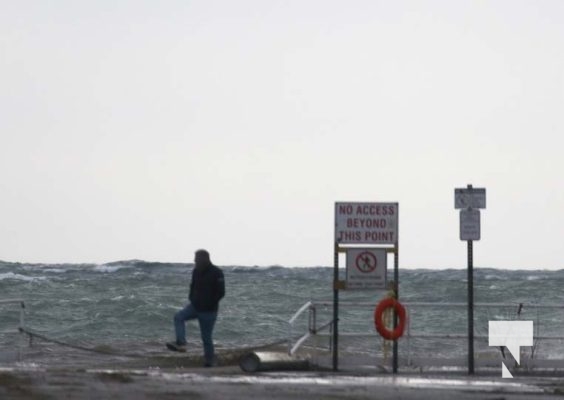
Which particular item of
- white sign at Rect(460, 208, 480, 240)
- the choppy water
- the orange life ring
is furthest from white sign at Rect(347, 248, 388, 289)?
the choppy water

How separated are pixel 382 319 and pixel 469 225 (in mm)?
1980

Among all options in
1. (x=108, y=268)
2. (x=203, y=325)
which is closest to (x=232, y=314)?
(x=203, y=325)

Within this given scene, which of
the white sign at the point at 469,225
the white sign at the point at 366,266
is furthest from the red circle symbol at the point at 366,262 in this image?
the white sign at the point at 469,225

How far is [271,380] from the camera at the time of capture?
18.1 metres

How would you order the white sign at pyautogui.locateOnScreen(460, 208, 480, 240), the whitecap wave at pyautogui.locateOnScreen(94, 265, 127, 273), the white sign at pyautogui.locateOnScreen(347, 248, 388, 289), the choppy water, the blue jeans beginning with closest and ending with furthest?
the white sign at pyautogui.locateOnScreen(460, 208, 480, 240), the white sign at pyautogui.locateOnScreen(347, 248, 388, 289), the blue jeans, the choppy water, the whitecap wave at pyautogui.locateOnScreen(94, 265, 127, 273)

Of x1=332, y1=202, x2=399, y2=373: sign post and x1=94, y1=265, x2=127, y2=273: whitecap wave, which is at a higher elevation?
x1=94, y1=265, x2=127, y2=273: whitecap wave

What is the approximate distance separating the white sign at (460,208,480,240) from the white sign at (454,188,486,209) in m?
0.11

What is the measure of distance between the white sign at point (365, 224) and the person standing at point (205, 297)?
1.90 m

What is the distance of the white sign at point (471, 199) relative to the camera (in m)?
20.6

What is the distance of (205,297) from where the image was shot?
21.0 meters

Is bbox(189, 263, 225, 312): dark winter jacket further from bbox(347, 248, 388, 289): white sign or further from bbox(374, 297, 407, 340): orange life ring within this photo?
bbox(374, 297, 407, 340): orange life ring

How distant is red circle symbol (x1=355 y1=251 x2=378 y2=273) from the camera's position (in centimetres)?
2097

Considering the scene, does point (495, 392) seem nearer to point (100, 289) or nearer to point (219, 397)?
point (219, 397)

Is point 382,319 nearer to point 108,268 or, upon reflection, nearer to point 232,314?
point 232,314
